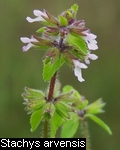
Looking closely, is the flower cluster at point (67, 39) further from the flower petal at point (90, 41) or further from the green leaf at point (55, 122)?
the green leaf at point (55, 122)

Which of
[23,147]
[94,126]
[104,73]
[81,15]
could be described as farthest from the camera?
[81,15]

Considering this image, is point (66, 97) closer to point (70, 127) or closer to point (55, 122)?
point (55, 122)

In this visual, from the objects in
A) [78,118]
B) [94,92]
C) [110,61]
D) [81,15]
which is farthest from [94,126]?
[78,118]

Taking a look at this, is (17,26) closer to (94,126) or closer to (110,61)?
(110,61)

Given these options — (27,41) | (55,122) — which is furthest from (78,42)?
(55,122)

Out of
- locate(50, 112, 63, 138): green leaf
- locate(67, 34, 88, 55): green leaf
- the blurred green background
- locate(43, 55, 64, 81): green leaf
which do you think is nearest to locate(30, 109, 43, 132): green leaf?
locate(50, 112, 63, 138): green leaf
